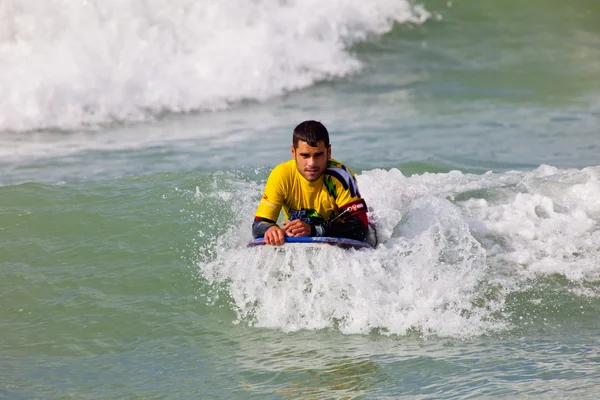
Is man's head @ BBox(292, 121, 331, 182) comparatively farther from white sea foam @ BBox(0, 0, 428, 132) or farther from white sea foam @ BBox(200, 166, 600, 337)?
white sea foam @ BBox(0, 0, 428, 132)

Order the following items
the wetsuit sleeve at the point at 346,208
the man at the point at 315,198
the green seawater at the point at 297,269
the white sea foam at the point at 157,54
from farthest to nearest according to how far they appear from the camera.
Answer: the white sea foam at the point at 157,54 < the wetsuit sleeve at the point at 346,208 < the man at the point at 315,198 < the green seawater at the point at 297,269

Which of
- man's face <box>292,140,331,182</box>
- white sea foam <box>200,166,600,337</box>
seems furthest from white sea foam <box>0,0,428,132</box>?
man's face <box>292,140,331,182</box>

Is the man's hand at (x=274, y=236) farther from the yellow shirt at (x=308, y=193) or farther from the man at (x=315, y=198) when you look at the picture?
the yellow shirt at (x=308, y=193)

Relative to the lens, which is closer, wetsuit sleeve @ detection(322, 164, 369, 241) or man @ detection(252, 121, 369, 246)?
man @ detection(252, 121, 369, 246)

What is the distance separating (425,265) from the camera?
5668 mm

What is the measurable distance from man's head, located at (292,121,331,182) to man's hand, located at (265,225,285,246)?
0.50m

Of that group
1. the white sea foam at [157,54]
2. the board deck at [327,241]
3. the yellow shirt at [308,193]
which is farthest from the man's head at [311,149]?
the white sea foam at [157,54]

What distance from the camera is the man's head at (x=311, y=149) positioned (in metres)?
5.34

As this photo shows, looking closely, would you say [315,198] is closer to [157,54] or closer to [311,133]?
[311,133]

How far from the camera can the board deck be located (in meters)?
5.22

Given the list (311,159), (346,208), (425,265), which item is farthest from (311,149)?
(425,265)

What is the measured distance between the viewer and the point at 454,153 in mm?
9648

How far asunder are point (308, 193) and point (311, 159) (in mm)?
340

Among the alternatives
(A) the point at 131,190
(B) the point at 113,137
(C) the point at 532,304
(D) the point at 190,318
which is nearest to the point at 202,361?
(D) the point at 190,318
